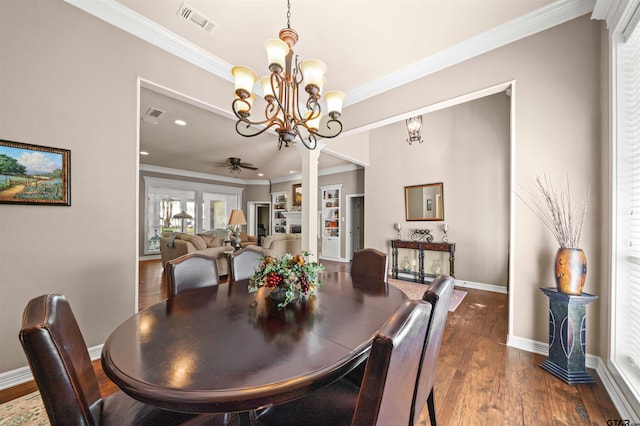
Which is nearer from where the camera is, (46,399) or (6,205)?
(46,399)

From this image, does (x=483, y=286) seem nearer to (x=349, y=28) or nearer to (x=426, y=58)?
(x=426, y=58)

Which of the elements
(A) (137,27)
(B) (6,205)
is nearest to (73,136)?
(B) (6,205)

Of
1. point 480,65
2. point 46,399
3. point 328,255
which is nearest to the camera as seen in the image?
point 46,399

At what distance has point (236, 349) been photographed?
36.4 inches

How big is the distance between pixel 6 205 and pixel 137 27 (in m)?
1.75

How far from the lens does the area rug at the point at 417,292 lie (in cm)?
352

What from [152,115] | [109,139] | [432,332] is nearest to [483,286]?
[432,332]

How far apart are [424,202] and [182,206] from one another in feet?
23.7

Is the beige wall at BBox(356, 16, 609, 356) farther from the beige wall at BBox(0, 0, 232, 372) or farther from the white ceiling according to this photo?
the beige wall at BBox(0, 0, 232, 372)

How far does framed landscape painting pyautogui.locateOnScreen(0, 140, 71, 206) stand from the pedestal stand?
3885 millimetres

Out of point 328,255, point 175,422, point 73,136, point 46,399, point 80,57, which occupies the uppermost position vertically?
point 80,57

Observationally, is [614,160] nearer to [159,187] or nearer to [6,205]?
[6,205]

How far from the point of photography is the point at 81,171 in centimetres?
195

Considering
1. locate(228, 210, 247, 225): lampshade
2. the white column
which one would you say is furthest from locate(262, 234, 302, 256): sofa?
the white column
